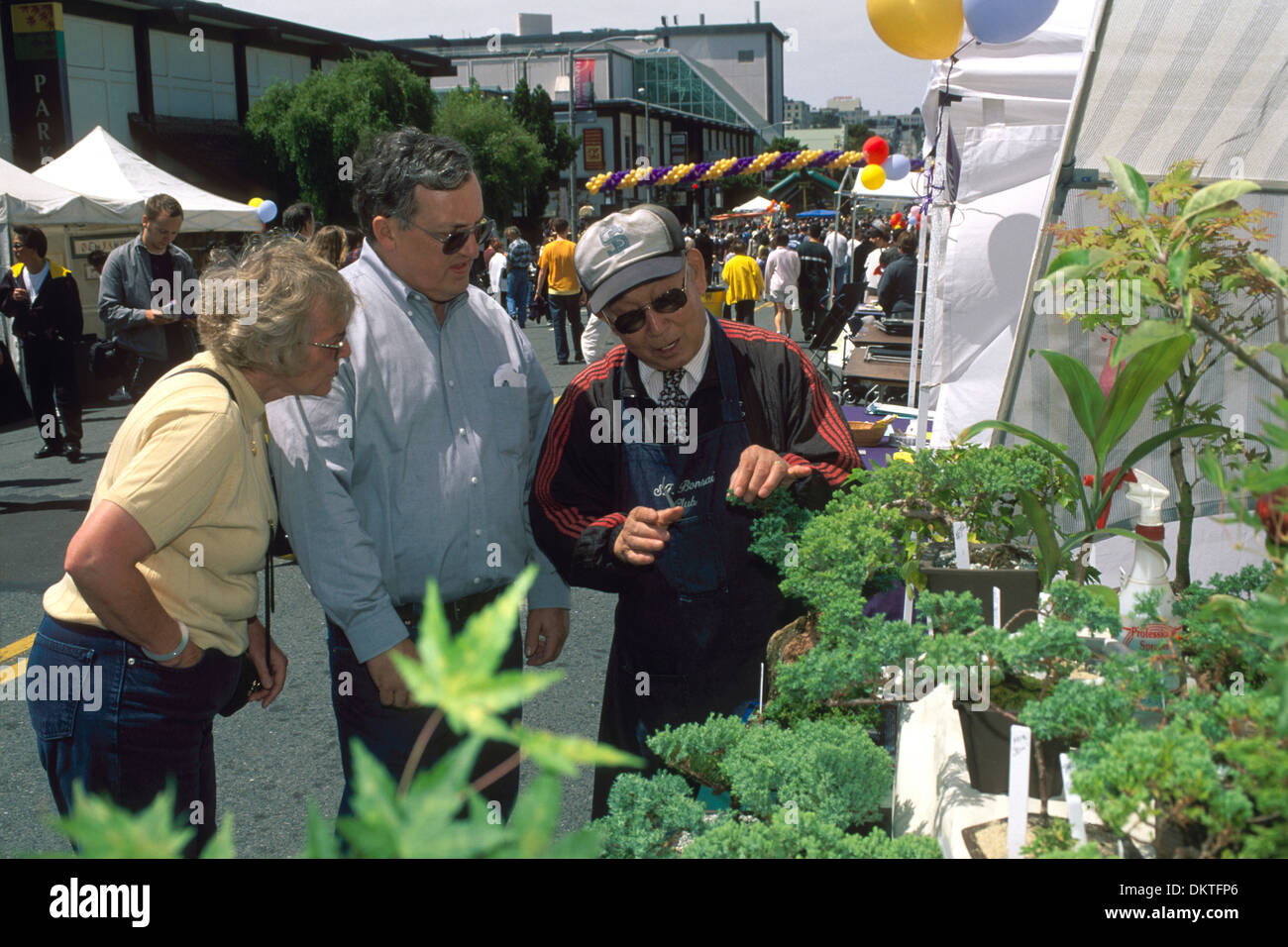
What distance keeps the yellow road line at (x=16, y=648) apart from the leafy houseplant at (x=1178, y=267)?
470 centimetres

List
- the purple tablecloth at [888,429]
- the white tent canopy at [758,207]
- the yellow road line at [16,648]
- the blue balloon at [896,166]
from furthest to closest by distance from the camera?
the white tent canopy at [758,207] < the blue balloon at [896,166] < the purple tablecloth at [888,429] < the yellow road line at [16,648]

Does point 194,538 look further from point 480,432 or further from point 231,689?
point 480,432

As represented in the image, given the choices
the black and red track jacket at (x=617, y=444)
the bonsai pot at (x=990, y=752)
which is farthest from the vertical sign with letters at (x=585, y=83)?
the bonsai pot at (x=990, y=752)

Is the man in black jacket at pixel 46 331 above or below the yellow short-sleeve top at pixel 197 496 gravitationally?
above

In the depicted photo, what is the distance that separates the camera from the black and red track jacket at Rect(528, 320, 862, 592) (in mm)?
2205

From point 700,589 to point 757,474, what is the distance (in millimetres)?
340

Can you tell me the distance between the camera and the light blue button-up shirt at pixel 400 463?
2.13m

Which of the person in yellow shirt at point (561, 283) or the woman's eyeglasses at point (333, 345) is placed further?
the person in yellow shirt at point (561, 283)

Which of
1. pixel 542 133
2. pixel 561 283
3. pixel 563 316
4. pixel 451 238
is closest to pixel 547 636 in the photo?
pixel 451 238

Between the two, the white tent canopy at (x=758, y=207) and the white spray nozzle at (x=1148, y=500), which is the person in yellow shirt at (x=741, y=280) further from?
the white tent canopy at (x=758, y=207)

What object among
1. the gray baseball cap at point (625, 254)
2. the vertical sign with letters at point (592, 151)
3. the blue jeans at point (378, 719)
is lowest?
the blue jeans at point (378, 719)

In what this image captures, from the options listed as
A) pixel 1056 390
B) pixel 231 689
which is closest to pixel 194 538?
pixel 231 689

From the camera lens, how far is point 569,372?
13109 millimetres

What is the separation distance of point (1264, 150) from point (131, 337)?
24.0ft
